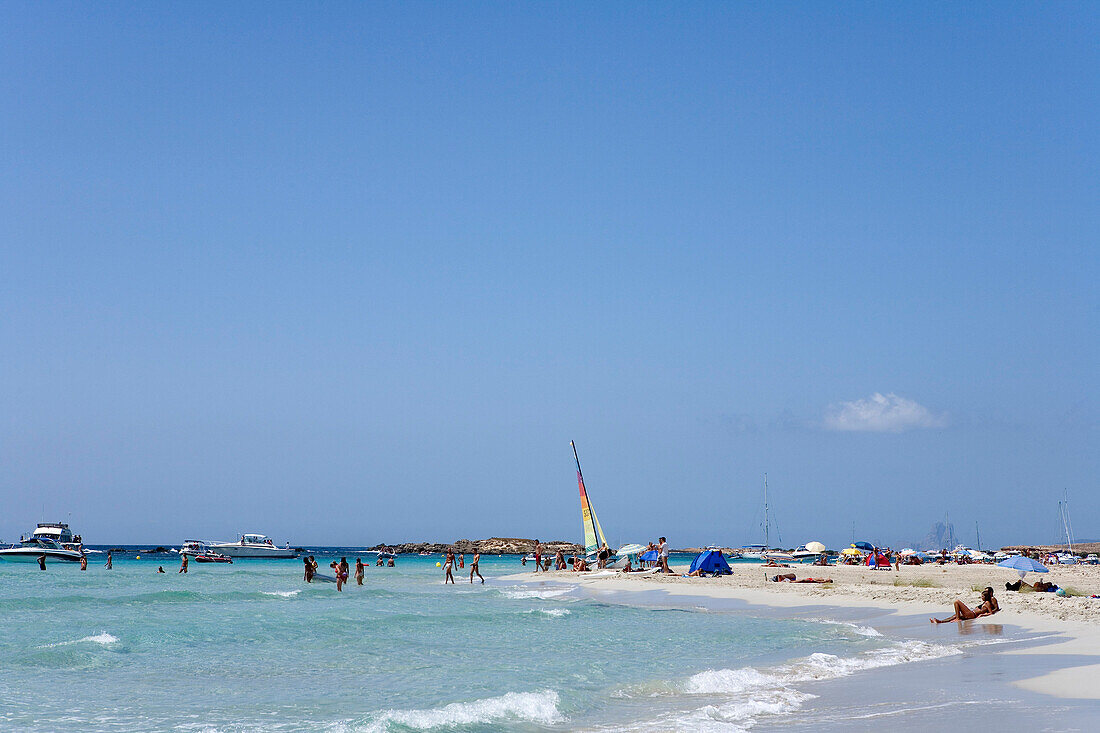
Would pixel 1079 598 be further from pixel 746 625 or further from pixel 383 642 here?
pixel 383 642

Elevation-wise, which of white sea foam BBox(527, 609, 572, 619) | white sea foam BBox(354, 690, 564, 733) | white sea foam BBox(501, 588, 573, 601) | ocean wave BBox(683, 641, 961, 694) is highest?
ocean wave BBox(683, 641, 961, 694)

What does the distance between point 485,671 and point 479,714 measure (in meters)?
4.29

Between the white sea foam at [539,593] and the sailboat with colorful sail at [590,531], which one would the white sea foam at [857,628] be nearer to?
the white sea foam at [539,593]

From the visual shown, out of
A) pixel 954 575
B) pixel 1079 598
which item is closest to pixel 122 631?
pixel 1079 598

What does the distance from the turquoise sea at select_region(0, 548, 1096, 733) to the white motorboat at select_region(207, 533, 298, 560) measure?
2540 inches

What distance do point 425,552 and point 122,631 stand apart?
406 ft

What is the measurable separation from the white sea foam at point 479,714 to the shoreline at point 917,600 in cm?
660

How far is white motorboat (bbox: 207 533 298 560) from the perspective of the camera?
299 ft

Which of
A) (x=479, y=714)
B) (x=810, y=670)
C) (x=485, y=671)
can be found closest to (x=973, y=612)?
(x=810, y=670)

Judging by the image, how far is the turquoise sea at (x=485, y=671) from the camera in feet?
36.5

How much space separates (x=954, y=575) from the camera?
41969 mm

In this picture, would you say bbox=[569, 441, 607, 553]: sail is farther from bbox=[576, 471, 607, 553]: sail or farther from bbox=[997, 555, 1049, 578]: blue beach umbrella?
bbox=[997, 555, 1049, 578]: blue beach umbrella

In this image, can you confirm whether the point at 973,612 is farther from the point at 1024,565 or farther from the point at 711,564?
the point at 711,564

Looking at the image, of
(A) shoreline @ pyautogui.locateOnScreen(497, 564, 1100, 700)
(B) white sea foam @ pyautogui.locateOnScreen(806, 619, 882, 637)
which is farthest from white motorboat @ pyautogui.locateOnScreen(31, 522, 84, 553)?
(B) white sea foam @ pyautogui.locateOnScreen(806, 619, 882, 637)
